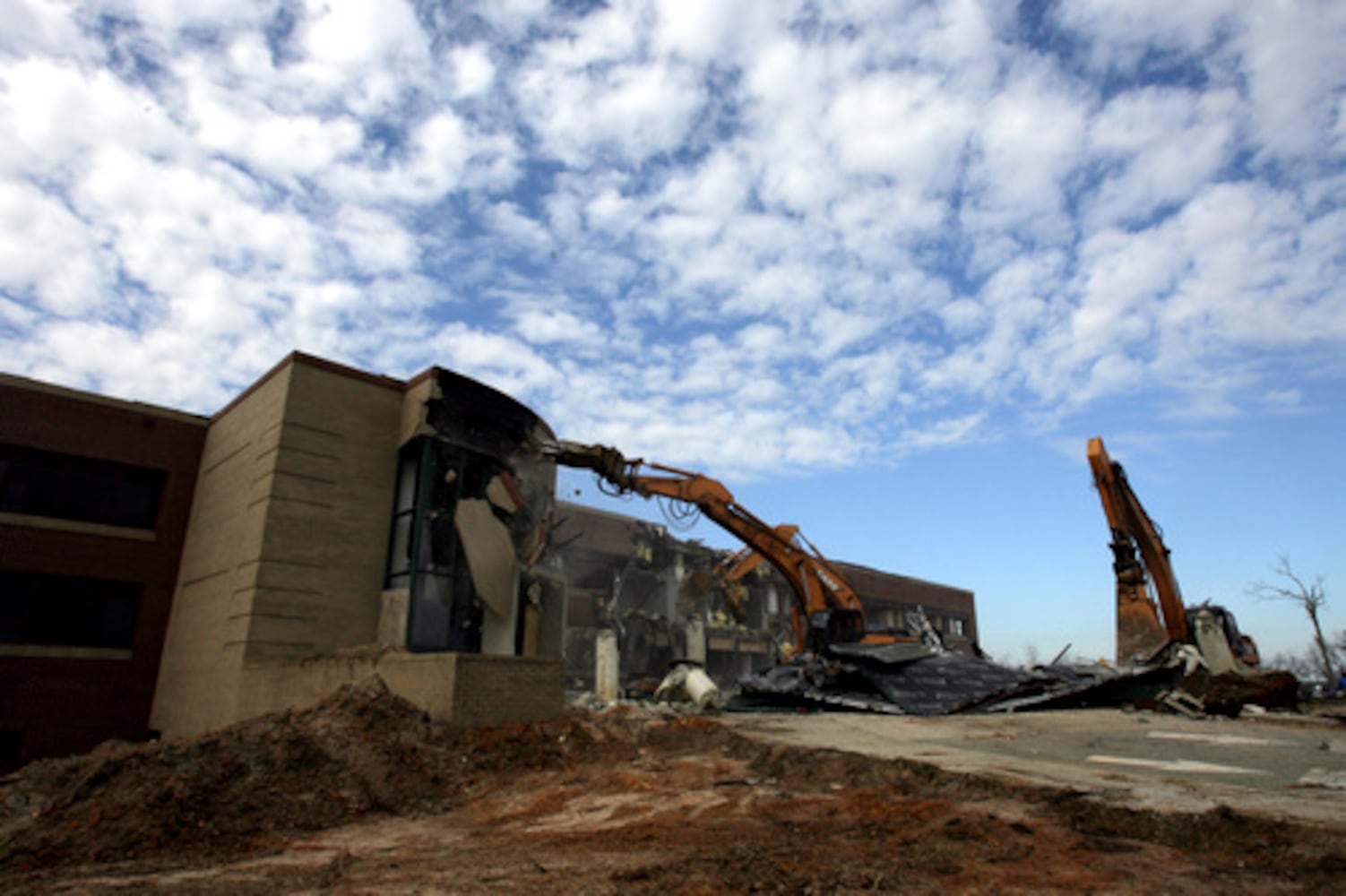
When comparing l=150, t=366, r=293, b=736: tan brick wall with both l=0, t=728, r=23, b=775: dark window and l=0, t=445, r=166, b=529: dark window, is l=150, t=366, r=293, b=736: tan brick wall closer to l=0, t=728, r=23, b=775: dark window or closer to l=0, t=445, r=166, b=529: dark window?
l=0, t=445, r=166, b=529: dark window

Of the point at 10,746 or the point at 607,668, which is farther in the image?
the point at 607,668

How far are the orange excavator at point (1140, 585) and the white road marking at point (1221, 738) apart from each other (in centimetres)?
888

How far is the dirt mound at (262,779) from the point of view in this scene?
5.64 metres

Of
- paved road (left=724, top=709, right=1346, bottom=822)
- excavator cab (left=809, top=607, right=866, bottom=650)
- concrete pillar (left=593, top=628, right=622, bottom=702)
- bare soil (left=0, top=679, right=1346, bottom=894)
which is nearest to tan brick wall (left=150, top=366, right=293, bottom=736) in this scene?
bare soil (left=0, top=679, right=1346, bottom=894)

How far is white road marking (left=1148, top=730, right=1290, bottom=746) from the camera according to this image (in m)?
8.41

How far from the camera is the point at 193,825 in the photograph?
5.88 metres

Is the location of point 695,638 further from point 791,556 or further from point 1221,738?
point 1221,738

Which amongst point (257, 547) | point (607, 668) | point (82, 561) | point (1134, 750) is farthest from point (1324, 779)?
A: point (82, 561)

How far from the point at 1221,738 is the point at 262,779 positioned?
1022 centimetres

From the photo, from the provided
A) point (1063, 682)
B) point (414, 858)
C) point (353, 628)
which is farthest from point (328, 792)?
point (1063, 682)

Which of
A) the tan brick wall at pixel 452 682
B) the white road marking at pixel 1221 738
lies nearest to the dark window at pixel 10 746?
the tan brick wall at pixel 452 682

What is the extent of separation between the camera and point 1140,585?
18234 millimetres

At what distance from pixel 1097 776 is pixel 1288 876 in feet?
8.27

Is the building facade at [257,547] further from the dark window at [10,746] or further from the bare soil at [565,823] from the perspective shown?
the bare soil at [565,823]
